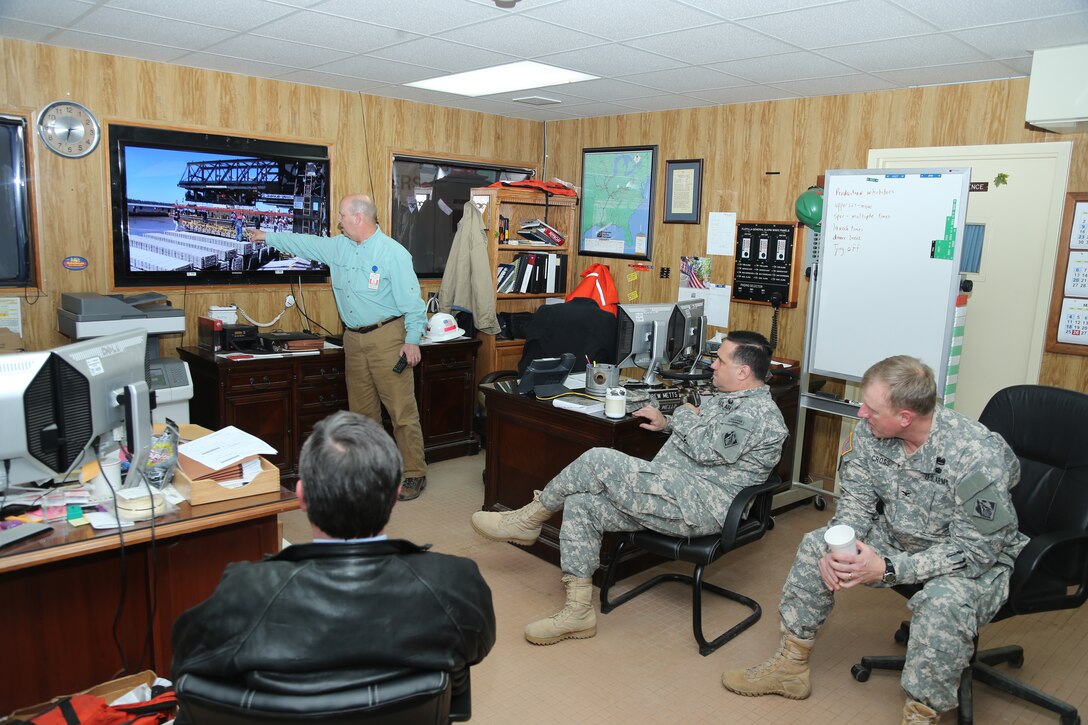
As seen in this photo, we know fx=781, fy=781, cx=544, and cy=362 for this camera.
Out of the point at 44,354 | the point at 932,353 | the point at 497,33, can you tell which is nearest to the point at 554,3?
the point at 497,33

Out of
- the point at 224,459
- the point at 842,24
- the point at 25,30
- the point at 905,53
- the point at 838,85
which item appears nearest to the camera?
the point at 224,459

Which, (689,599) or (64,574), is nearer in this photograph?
(64,574)

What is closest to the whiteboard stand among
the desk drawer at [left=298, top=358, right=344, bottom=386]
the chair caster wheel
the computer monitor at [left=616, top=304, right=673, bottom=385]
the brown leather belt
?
the computer monitor at [left=616, top=304, right=673, bottom=385]

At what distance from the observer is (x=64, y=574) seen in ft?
7.33

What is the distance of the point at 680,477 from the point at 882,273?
1.84m

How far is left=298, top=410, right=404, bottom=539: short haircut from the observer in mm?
1458

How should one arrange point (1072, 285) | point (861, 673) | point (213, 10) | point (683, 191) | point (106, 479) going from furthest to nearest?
point (683, 191) < point (1072, 285) < point (213, 10) < point (861, 673) < point (106, 479)

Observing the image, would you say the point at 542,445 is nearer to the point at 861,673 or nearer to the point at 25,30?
the point at 861,673

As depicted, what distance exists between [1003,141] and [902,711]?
2.96 m

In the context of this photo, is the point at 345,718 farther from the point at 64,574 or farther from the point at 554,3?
the point at 554,3

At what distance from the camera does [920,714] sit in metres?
2.40

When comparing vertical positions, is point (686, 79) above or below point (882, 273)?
above

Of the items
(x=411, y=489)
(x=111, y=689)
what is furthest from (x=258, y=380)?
(x=111, y=689)

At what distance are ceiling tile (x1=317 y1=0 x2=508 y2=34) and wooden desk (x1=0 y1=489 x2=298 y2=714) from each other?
2008mm
